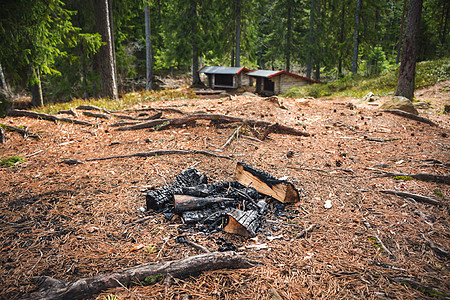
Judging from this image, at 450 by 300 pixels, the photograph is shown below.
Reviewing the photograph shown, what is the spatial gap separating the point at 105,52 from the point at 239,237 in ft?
40.3

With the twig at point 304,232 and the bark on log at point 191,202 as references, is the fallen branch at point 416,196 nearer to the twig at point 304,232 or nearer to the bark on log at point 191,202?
the twig at point 304,232

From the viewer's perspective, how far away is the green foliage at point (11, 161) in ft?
17.2

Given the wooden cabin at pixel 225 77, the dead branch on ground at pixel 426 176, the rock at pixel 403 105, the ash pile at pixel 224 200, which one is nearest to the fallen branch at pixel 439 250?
the ash pile at pixel 224 200

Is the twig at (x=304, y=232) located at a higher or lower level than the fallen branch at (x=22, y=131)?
lower

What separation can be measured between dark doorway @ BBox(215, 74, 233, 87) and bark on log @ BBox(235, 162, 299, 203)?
27.0 metres

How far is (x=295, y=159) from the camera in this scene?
18.1 ft

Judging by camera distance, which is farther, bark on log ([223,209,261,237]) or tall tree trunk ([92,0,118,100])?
tall tree trunk ([92,0,118,100])

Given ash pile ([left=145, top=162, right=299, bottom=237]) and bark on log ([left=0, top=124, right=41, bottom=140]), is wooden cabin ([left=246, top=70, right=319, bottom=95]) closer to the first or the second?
bark on log ([left=0, top=124, right=41, bottom=140])

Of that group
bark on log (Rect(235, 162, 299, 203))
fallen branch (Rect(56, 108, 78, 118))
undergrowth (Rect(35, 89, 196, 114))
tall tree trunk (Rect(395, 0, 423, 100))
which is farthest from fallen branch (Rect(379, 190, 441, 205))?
tall tree trunk (Rect(395, 0, 423, 100))

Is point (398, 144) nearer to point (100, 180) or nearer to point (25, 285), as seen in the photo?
point (100, 180)

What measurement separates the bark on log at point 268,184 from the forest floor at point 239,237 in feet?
0.82

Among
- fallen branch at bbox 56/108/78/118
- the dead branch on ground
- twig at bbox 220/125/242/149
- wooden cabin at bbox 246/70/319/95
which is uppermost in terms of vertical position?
wooden cabin at bbox 246/70/319/95

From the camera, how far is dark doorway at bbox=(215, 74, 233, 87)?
29891 millimetres

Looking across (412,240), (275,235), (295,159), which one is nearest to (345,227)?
(412,240)
